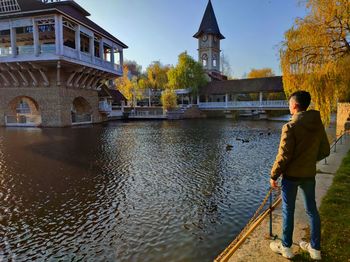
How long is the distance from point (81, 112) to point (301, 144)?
32.2 meters

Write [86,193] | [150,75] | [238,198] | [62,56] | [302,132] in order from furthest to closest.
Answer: [150,75], [62,56], [86,193], [238,198], [302,132]

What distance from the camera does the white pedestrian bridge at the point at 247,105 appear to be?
36.5 meters

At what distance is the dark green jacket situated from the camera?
299 cm

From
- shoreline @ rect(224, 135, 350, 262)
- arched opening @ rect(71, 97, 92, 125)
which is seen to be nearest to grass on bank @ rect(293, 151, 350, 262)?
shoreline @ rect(224, 135, 350, 262)

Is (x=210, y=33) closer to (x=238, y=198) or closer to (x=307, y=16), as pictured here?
(x=307, y=16)

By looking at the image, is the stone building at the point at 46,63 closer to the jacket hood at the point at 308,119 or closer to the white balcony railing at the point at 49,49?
the white balcony railing at the point at 49,49

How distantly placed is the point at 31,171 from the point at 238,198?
733 cm

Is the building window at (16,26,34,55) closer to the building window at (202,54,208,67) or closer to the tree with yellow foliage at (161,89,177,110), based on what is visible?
the tree with yellow foliage at (161,89,177,110)

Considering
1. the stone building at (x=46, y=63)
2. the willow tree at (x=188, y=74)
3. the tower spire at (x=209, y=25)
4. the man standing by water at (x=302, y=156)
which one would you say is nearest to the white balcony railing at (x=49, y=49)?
the stone building at (x=46, y=63)

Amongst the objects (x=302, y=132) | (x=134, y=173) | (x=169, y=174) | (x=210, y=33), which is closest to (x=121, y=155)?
(x=134, y=173)

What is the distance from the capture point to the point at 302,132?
9.86 ft

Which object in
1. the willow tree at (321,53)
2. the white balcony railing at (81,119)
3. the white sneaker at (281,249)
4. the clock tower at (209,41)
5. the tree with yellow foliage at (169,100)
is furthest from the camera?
the clock tower at (209,41)

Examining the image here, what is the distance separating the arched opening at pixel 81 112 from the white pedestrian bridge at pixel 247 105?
19.9 m

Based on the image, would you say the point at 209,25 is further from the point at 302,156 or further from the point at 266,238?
the point at 302,156
